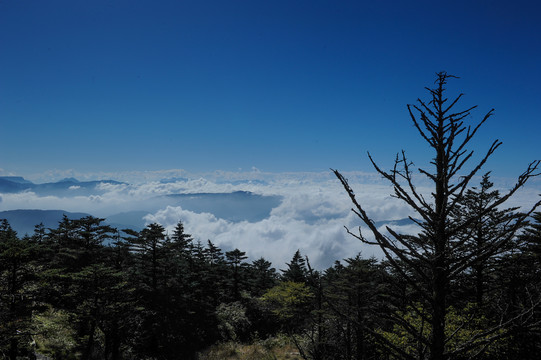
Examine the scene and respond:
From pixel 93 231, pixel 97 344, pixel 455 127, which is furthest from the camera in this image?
pixel 93 231

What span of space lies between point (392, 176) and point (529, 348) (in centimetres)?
2285

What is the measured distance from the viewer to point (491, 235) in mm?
3479

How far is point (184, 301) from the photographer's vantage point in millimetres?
37062

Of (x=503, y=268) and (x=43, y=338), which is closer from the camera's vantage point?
(x=503, y=268)

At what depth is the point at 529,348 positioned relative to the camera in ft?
54.7

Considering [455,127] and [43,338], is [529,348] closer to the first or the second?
[455,127]

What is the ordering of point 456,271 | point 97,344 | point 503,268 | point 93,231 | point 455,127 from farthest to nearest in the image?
point 93,231
point 97,344
point 503,268
point 455,127
point 456,271

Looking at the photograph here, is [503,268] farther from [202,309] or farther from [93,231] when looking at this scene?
[93,231]

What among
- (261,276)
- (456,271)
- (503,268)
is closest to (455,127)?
(456,271)

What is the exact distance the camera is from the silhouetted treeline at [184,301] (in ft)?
51.7

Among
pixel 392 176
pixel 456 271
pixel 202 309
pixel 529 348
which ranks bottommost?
pixel 202 309

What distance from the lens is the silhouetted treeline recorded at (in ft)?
51.7

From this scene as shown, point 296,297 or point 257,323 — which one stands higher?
point 296,297

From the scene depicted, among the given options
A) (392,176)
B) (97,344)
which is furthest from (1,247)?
(392,176)
